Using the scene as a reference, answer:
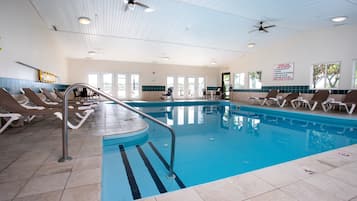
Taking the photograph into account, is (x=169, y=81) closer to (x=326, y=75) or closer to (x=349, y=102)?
(x=326, y=75)

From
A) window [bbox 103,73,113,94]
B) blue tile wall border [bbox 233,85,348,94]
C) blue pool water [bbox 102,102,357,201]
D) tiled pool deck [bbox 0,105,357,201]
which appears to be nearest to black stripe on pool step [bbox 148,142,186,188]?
blue pool water [bbox 102,102,357,201]

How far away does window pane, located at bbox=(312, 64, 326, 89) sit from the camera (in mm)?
7113

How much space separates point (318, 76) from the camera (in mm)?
7297

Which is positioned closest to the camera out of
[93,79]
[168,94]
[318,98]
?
[318,98]

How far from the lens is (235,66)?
11445mm

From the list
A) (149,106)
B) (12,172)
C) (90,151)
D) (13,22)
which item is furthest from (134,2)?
(149,106)

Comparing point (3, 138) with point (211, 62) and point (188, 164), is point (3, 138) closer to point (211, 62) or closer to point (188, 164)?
point (188, 164)

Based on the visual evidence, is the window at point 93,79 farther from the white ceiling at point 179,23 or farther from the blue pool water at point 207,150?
the blue pool water at point 207,150

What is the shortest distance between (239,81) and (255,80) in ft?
4.33

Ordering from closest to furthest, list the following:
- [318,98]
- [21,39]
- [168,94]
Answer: [21,39] → [318,98] → [168,94]

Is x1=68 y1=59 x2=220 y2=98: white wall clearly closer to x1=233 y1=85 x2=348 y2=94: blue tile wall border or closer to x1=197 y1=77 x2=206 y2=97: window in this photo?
x1=197 y1=77 x2=206 y2=97: window

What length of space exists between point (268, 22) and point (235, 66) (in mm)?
5411

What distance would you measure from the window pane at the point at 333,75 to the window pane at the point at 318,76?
16 centimetres

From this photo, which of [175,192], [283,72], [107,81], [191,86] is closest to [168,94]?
[191,86]
